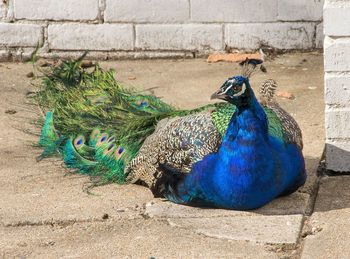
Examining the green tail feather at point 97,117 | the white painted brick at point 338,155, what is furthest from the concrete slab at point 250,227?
the white painted brick at point 338,155

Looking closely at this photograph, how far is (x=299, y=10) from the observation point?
8273 mm

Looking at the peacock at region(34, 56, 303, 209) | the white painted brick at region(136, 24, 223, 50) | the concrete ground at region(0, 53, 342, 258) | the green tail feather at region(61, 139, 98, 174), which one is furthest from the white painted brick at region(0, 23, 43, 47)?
the green tail feather at region(61, 139, 98, 174)

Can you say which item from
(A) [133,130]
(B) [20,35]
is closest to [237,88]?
(A) [133,130]

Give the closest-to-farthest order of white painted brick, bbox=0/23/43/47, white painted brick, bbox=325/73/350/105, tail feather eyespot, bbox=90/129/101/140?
1. white painted brick, bbox=325/73/350/105
2. tail feather eyespot, bbox=90/129/101/140
3. white painted brick, bbox=0/23/43/47

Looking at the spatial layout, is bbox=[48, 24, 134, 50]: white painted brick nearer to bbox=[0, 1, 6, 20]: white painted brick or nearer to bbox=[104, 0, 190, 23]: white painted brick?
bbox=[104, 0, 190, 23]: white painted brick

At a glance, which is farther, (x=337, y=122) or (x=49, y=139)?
(x=49, y=139)

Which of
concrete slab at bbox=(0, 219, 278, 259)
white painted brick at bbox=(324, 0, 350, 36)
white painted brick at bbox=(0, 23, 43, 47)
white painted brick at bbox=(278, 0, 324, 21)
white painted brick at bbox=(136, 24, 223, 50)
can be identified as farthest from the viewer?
white painted brick at bbox=(0, 23, 43, 47)

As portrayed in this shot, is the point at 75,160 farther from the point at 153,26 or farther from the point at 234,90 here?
the point at 153,26

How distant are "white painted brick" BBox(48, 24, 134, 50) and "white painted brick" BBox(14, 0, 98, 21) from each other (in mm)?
79

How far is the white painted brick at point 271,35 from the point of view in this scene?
27.4ft

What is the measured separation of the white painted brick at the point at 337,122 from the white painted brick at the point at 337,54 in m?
0.25

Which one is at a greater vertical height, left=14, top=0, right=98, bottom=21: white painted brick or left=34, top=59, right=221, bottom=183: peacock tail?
left=14, top=0, right=98, bottom=21: white painted brick

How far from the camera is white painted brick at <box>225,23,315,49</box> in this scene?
834cm

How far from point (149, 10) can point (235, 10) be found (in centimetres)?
72
